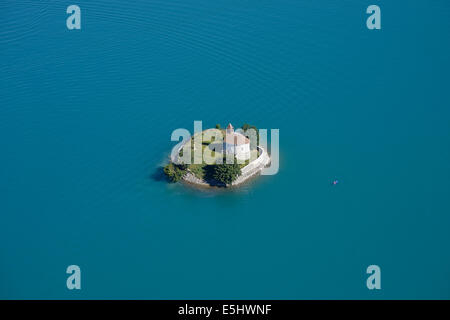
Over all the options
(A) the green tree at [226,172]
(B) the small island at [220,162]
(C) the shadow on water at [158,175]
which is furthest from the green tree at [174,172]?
(A) the green tree at [226,172]

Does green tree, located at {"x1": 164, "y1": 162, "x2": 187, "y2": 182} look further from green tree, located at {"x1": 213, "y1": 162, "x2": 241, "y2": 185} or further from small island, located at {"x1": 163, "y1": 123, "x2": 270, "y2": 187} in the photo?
green tree, located at {"x1": 213, "y1": 162, "x2": 241, "y2": 185}

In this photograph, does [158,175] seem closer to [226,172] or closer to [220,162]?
[220,162]

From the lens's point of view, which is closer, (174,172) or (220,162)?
(220,162)

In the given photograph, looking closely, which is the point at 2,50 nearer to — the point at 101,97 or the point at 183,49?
the point at 101,97

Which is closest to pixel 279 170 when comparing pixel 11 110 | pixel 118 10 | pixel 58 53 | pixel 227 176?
pixel 227 176

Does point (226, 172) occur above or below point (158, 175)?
below

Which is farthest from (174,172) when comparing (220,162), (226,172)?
(226,172)

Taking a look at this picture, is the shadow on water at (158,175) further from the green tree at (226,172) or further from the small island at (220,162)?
the green tree at (226,172)

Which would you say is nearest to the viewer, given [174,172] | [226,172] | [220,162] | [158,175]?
[226,172]
